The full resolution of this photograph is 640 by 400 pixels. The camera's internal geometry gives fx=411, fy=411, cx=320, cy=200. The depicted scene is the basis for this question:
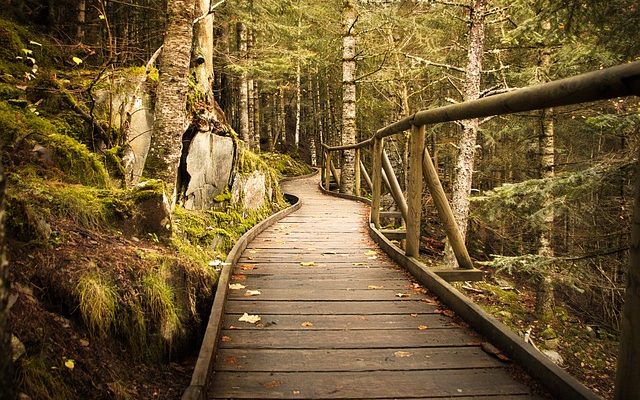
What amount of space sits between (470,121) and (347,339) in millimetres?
8081

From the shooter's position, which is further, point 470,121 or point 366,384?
point 470,121

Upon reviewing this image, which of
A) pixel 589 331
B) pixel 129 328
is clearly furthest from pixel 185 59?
pixel 589 331

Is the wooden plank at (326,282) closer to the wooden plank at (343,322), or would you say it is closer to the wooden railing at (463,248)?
the wooden railing at (463,248)

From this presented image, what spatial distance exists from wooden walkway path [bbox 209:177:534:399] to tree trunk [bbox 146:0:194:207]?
176cm

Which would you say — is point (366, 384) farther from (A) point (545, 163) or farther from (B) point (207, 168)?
(A) point (545, 163)

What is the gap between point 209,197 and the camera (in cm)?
689

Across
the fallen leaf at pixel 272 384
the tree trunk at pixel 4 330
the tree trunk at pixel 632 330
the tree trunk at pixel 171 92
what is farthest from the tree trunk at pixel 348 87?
the tree trunk at pixel 4 330

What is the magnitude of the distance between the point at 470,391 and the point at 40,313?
2450 mm

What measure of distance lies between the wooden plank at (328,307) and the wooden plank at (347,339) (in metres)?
0.36

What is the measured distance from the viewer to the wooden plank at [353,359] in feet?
8.29

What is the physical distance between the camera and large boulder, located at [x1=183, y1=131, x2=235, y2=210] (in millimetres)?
6531

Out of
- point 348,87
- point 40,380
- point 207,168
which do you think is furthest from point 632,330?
point 348,87

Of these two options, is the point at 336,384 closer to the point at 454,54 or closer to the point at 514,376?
the point at 514,376

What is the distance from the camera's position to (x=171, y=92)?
529cm
